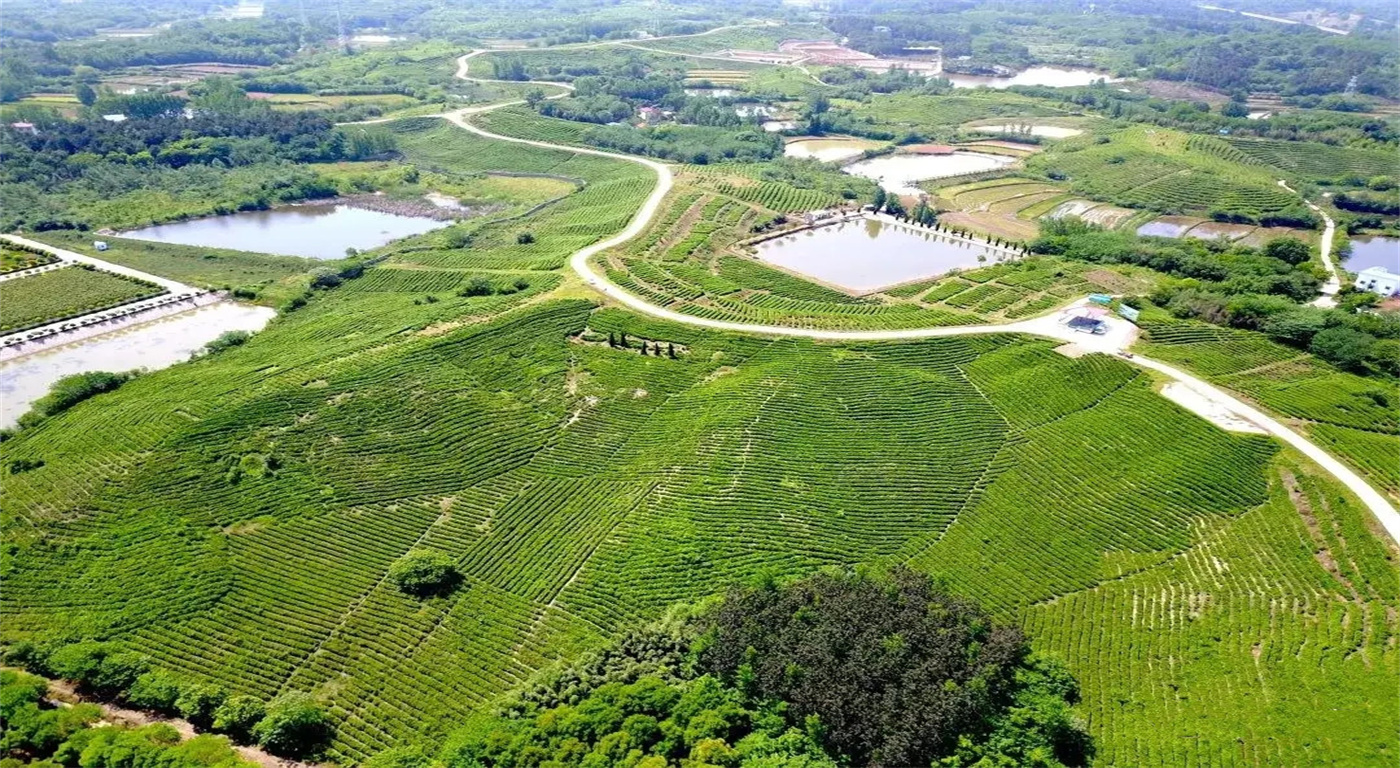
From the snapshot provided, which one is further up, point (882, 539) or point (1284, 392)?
point (1284, 392)

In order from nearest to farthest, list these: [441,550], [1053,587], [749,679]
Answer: [749,679] → [1053,587] → [441,550]

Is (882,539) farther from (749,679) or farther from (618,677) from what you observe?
(618,677)

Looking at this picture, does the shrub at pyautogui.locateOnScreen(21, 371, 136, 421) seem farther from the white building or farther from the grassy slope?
the white building

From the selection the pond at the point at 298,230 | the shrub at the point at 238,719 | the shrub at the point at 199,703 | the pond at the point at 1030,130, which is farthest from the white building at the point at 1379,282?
the pond at the point at 298,230

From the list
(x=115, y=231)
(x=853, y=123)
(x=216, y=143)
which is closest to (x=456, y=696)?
(x=115, y=231)

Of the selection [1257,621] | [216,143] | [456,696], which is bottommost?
[456,696]

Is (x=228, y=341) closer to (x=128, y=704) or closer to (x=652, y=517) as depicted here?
(x=128, y=704)

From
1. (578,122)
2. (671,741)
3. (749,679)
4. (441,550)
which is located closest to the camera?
(671,741)
